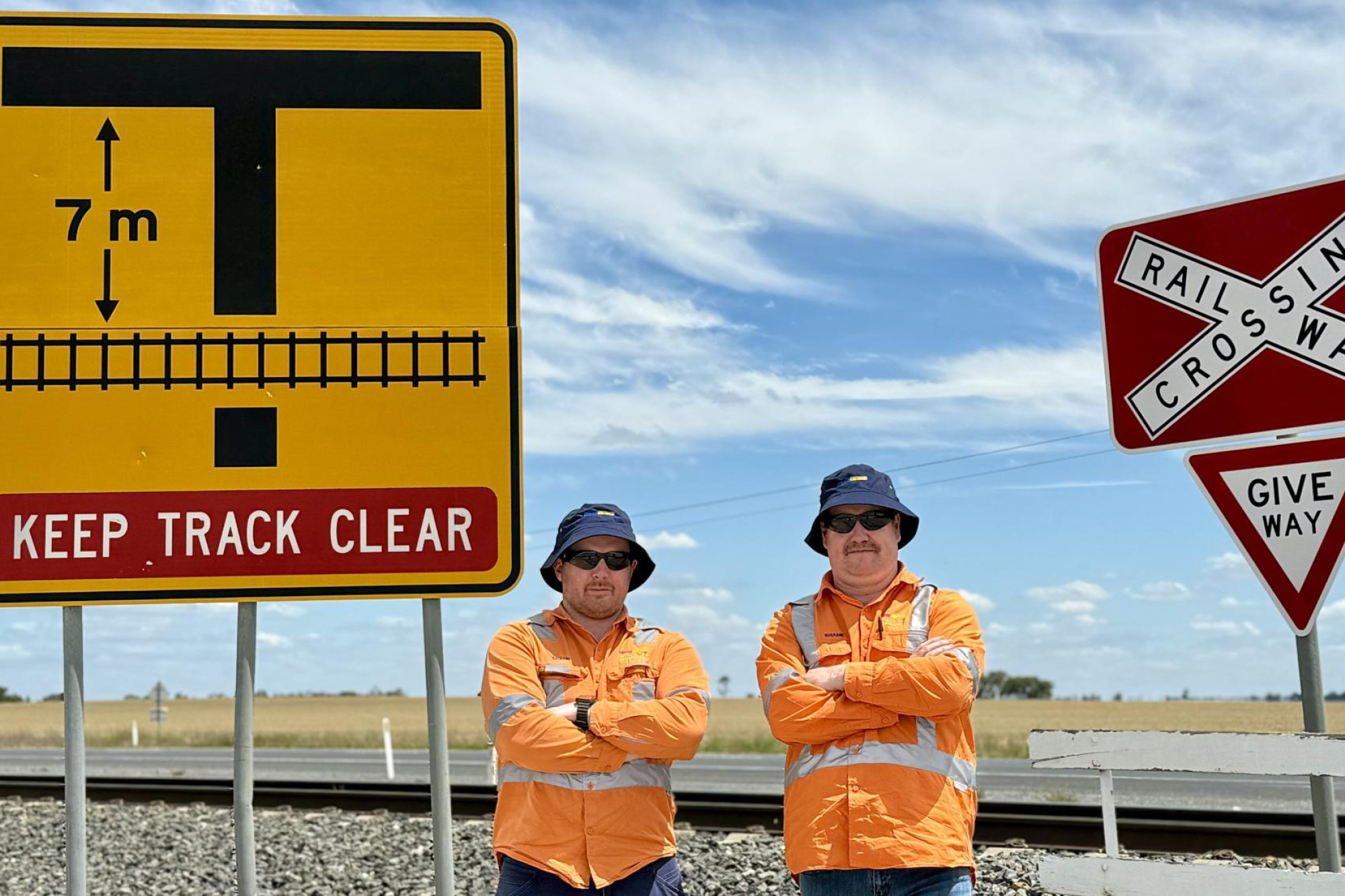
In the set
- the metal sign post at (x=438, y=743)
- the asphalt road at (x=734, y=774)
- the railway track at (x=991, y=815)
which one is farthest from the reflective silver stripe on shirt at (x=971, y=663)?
the asphalt road at (x=734, y=774)

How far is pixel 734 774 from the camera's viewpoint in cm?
1988

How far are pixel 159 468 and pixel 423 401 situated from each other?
3.05 ft

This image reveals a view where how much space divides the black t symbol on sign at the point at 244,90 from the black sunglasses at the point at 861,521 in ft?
6.34

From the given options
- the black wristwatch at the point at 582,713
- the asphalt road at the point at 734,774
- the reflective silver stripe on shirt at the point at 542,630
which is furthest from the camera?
the asphalt road at the point at 734,774

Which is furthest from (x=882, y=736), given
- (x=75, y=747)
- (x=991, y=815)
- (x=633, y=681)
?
(x=991, y=815)

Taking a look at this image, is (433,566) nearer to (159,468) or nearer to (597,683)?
(597,683)

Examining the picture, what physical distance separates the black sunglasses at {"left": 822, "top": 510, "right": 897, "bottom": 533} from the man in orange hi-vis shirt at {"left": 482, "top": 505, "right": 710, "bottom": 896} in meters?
0.67

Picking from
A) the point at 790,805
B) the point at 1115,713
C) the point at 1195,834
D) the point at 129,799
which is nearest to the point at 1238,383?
the point at 790,805

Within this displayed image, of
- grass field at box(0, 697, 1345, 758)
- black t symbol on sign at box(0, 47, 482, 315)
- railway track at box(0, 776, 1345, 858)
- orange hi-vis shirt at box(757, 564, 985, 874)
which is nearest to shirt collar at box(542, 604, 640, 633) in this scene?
orange hi-vis shirt at box(757, 564, 985, 874)

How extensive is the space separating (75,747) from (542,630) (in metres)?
1.66

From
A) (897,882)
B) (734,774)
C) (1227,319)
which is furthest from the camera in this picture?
(734,774)

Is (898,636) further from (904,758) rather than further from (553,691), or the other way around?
(553,691)

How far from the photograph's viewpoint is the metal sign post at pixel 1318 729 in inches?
152

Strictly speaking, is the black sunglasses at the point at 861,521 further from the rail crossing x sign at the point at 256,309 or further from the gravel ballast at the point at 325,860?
the gravel ballast at the point at 325,860
